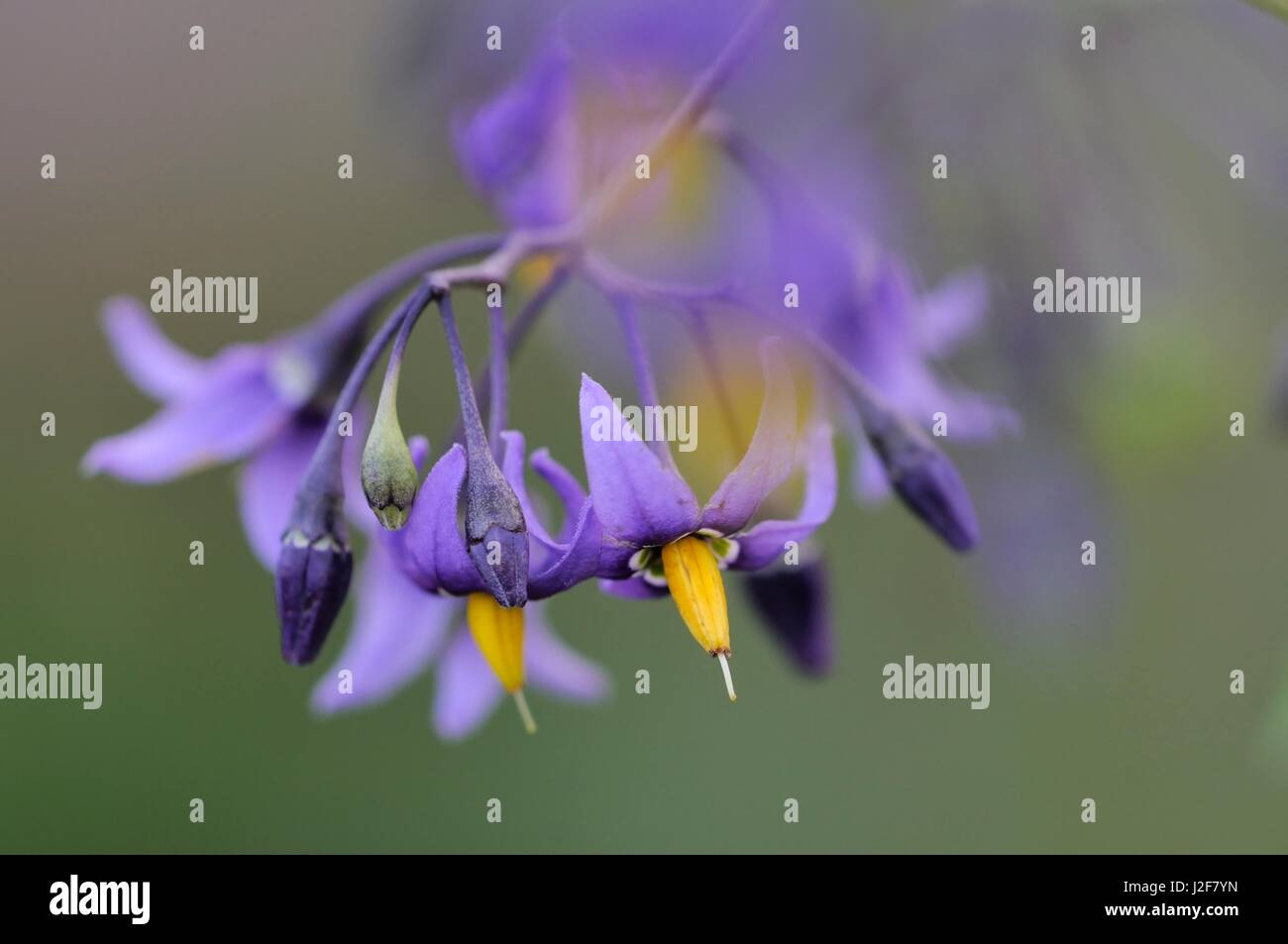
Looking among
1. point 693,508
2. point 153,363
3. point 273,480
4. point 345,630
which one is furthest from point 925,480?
point 345,630

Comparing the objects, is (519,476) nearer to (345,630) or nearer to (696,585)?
(696,585)

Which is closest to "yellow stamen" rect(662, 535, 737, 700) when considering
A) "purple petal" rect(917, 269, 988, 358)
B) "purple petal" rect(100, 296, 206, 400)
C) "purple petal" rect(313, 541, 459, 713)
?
"purple petal" rect(313, 541, 459, 713)

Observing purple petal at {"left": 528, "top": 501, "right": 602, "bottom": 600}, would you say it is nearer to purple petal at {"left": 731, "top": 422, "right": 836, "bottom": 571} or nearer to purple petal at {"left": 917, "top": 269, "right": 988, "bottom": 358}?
purple petal at {"left": 731, "top": 422, "right": 836, "bottom": 571}

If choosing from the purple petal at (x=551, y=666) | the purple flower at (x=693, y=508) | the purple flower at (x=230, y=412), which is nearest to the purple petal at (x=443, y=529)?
the purple flower at (x=693, y=508)

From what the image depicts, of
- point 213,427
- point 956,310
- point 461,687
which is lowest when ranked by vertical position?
point 461,687
